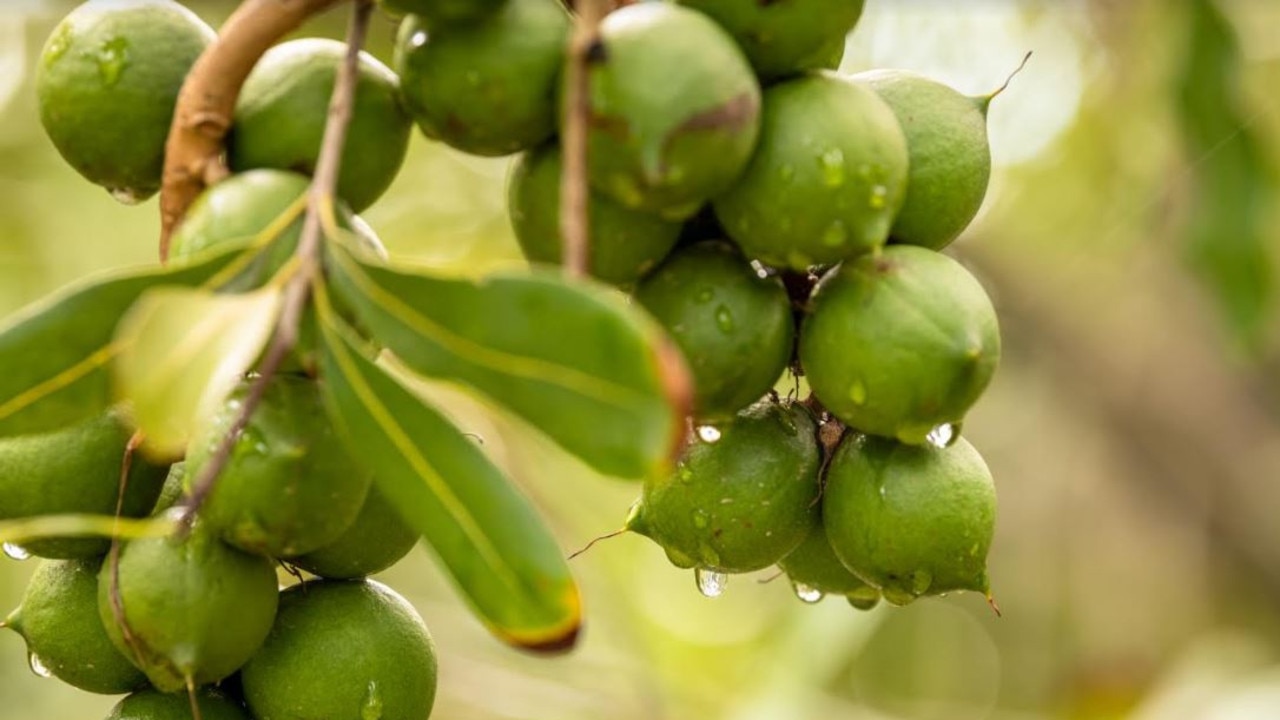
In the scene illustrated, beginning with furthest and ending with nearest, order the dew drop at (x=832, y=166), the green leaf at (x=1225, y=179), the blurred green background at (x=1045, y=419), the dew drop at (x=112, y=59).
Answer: the blurred green background at (x=1045, y=419) → the green leaf at (x=1225, y=179) → the dew drop at (x=112, y=59) → the dew drop at (x=832, y=166)

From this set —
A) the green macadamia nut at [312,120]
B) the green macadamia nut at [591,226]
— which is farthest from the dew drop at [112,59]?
the green macadamia nut at [591,226]

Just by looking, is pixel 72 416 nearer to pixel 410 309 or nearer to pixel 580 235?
pixel 410 309

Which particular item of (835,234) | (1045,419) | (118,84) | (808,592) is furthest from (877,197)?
(1045,419)

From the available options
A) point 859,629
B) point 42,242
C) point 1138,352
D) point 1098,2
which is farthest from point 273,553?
point 1138,352

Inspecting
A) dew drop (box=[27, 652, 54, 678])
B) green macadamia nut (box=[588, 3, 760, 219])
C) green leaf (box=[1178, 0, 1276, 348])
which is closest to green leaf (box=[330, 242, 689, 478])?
green macadamia nut (box=[588, 3, 760, 219])

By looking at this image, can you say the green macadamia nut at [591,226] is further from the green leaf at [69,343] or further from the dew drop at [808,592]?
the dew drop at [808,592]

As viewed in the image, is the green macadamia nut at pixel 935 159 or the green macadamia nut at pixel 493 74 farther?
the green macadamia nut at pixel 935 159
